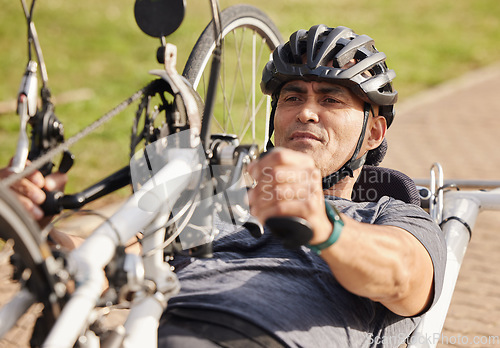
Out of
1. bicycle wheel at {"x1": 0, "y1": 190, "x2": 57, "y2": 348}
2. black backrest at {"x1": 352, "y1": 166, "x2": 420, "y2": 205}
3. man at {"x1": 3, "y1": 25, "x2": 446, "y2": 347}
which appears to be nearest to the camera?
bicycle wheel at {"x1": 0, "y1": 190, "x2": 57, "y2": 348}

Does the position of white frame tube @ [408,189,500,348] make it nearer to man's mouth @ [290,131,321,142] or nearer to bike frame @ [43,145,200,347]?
man's mouth @ [290,131,321,142]

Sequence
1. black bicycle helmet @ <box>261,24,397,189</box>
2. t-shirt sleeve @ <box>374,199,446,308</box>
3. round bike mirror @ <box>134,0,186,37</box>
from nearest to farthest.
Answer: round bike mirror @ <box>134,0,186,37</box> < t-shirt sleeve @ <box>374,199,446,308</box> < black bicycle helmet @ <box>261,24,397,189</box>

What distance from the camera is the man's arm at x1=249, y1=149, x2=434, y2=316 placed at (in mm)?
1569

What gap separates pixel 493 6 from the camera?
54.5 ft

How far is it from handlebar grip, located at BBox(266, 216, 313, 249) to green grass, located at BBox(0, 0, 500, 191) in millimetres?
4979

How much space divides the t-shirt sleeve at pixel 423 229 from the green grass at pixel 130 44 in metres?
4.43

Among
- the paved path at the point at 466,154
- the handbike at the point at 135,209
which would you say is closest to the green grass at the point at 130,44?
the paved path at the point at 466,154

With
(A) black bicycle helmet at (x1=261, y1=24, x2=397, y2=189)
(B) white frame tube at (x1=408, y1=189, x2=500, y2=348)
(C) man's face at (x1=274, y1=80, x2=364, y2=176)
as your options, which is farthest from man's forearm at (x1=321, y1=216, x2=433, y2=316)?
(A) black bicycle helmet at (x1=261, y1=24, x2=397, y2=189)

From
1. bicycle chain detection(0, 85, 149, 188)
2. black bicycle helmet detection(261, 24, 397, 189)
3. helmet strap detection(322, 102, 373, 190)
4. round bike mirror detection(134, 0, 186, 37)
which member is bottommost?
helmet strap detection(322, 102, 373, 190)

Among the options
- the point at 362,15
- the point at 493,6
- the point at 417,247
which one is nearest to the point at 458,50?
the point at 362,15

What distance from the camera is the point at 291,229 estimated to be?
154 centimetres

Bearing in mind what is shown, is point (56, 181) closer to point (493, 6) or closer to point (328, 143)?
point (328, 143)

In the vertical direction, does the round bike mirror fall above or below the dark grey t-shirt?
above

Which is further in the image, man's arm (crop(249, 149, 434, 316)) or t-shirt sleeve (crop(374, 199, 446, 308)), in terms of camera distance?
t-shirt sleeve (crop(374, 199, 446, 308))
